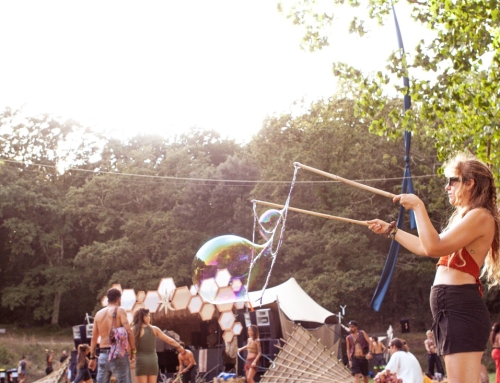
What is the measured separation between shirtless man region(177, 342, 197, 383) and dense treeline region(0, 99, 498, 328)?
771 inches

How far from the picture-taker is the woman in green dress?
9617 mm

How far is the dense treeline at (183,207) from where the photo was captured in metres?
39.2

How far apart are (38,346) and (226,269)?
28808 mm

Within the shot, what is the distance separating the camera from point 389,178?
39.4 m

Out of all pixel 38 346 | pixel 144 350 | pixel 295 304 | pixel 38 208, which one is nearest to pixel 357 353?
pixel 295 304

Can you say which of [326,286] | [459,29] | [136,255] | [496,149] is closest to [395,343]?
[496,149]

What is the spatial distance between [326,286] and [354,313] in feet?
13.9

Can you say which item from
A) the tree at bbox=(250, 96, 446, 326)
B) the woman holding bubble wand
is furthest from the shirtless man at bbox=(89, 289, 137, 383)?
the tree at bbox=(250, 96, 446, 326)

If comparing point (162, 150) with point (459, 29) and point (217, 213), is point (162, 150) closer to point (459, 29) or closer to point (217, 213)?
point (217, 213)

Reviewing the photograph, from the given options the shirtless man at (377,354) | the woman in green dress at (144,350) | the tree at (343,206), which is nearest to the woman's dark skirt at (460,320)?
the woman in green dress at (144,350)

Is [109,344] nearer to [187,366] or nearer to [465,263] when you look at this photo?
[465,263]

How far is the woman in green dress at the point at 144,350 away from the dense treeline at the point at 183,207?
27.0m

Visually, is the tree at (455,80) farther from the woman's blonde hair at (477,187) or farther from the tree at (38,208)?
the tree at (38,208)

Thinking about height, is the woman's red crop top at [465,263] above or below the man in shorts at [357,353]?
above
